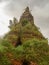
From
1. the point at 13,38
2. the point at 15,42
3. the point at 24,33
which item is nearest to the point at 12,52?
the point at 15,42

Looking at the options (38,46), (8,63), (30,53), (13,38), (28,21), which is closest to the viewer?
(8,63)

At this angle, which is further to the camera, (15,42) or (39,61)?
(15,42)

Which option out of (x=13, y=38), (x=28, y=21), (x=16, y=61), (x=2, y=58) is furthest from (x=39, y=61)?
(x=28, y=21)

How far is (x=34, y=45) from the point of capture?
3822 centimetres

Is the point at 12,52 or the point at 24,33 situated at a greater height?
the point at 24,33

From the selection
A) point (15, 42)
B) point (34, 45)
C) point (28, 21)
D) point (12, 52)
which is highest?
point (28, 21)

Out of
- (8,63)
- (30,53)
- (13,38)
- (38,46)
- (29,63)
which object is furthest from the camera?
(13,38)

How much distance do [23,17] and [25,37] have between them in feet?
45.9

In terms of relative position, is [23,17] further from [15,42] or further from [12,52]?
[12,52]

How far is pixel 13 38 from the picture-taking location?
161 feet

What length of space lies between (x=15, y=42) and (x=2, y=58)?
15.6m

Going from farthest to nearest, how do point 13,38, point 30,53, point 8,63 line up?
point 13,38 → point 30,53 → point 8,63

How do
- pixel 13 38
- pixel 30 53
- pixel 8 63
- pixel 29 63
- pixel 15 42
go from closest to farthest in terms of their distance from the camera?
pixel 8 63
pixel 29 63
pixel 30 53
pixel 15 42
pixel 13 38

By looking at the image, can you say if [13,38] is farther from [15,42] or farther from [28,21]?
[28,21]
